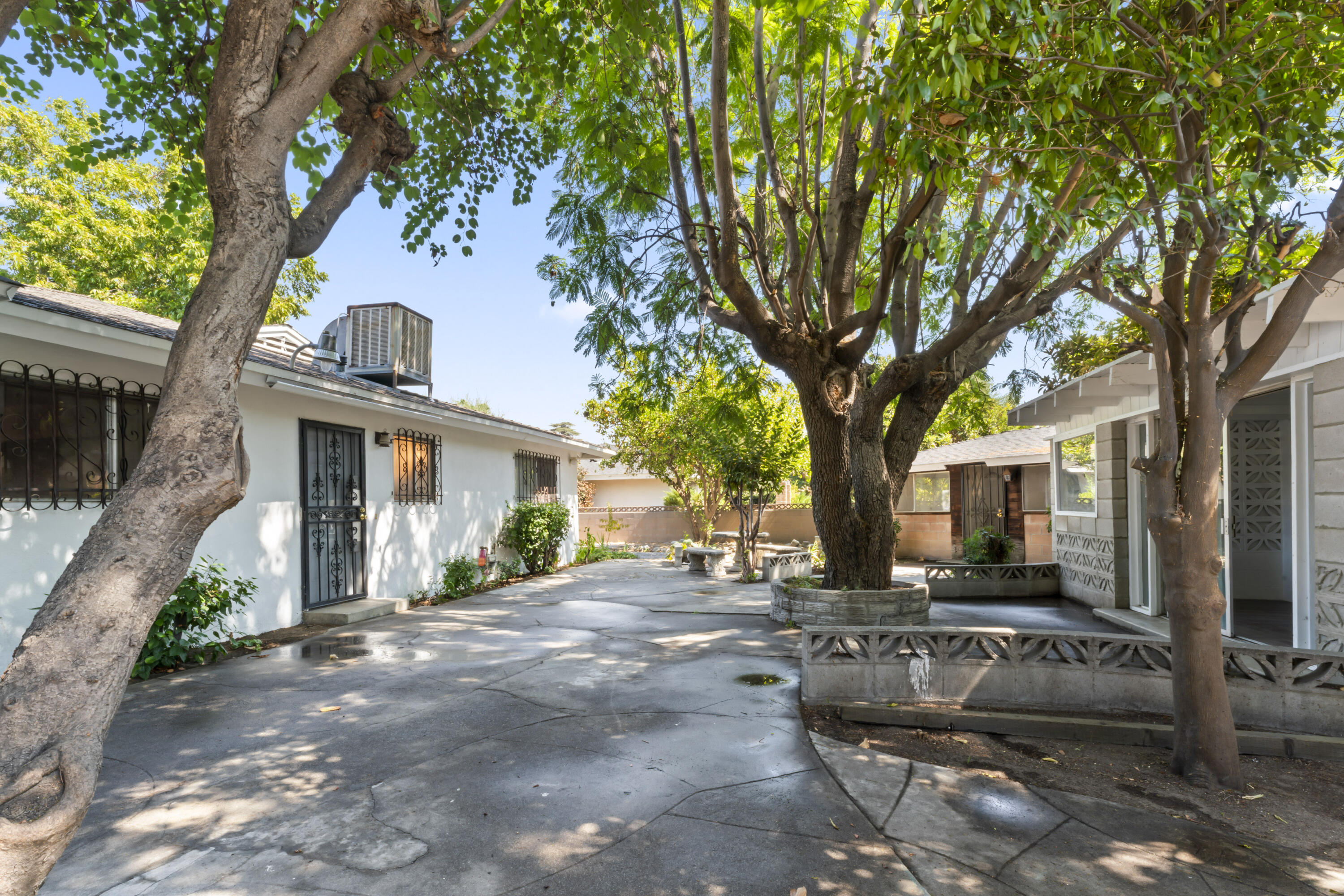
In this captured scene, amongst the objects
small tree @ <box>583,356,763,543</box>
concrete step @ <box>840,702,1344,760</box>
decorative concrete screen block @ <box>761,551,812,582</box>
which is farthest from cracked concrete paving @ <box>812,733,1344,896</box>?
decorative concrete screen block @ <box>761,551,812,582</box>

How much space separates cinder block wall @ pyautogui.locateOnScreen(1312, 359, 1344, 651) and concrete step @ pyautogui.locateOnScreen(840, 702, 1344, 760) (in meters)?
1.18

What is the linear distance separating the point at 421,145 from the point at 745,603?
7077 mm

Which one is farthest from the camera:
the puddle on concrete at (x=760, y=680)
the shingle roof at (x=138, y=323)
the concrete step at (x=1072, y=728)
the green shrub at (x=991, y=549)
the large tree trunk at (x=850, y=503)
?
the green shrub at (x=991, y=549)

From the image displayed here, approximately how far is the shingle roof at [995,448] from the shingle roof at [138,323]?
9772 millimetres

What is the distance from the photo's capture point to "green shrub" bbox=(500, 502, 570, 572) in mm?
Result: 13531

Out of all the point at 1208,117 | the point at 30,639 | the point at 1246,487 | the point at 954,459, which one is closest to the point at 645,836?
the point at 30,639

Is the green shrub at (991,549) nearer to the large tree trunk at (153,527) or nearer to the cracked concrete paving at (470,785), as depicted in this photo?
the cracked concrete paving at (470,785)

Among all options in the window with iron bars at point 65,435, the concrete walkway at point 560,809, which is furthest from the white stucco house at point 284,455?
the concrete walkway at point 560,809

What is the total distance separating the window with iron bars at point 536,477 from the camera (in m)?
14.5

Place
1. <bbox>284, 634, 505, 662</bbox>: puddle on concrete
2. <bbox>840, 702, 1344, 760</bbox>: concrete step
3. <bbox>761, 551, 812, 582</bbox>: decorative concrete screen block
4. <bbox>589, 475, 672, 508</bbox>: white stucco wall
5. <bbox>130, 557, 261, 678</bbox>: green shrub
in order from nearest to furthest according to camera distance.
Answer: <bbox>840, 702, 1344, 760</bbox>: concrete step < <bbox>130, 557, 261, 678</bbox>: green shrub < <bbox>284, 634, 505, 662</bbox>: puddle on concrete < <bbox>761, 551, 812, 582</bbox>: decorative concrete screen block < <bbox>589, 475, 672, 508</bbox>: white stucco wall

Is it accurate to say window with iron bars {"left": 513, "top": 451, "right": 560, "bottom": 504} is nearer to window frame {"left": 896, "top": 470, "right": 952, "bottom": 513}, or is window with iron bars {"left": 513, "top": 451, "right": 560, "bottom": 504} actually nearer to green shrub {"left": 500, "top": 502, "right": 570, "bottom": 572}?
green shrub {"left": 500, "top": 502, "right": 570, "bottom": 572}

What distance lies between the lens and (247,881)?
280 centimetres

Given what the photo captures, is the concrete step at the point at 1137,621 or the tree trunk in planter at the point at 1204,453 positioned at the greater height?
the tree trunk in planter at the point at 1204,453

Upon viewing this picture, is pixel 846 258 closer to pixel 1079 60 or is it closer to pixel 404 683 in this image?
pixel 1079 60
